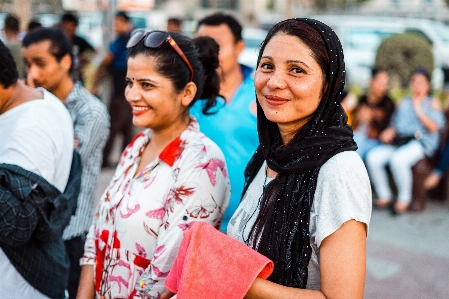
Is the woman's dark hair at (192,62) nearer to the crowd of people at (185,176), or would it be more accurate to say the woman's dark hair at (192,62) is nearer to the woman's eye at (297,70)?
the crowd of people at (185,176)

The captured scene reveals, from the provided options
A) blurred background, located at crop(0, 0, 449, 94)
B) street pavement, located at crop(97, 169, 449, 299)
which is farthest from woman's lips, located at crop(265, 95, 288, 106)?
street pavement, located at crop(97, 169, 449, 299)

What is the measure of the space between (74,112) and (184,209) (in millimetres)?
1768

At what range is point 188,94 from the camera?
2.50 metres

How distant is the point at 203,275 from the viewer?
1.67 meters

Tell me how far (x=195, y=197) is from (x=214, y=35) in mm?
2301

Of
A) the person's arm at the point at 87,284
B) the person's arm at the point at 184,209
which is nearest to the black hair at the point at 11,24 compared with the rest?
the person's arm at the point at 87,284

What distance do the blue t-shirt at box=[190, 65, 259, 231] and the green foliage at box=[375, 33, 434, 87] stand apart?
11626 mm

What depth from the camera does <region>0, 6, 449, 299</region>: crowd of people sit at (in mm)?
1656

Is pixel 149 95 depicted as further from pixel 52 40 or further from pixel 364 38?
pixel 364 38

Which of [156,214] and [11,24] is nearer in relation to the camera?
[156,214]

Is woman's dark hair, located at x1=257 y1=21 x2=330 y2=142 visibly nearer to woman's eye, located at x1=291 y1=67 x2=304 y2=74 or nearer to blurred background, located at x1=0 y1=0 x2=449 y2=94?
woman's eye, located at x1=291 y1=67 x2=304 y2=74

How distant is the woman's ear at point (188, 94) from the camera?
2.48m

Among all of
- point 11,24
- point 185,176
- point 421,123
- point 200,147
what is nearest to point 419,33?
point 421,123

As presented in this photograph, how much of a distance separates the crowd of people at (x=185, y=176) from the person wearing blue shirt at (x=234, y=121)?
12 millimetres
